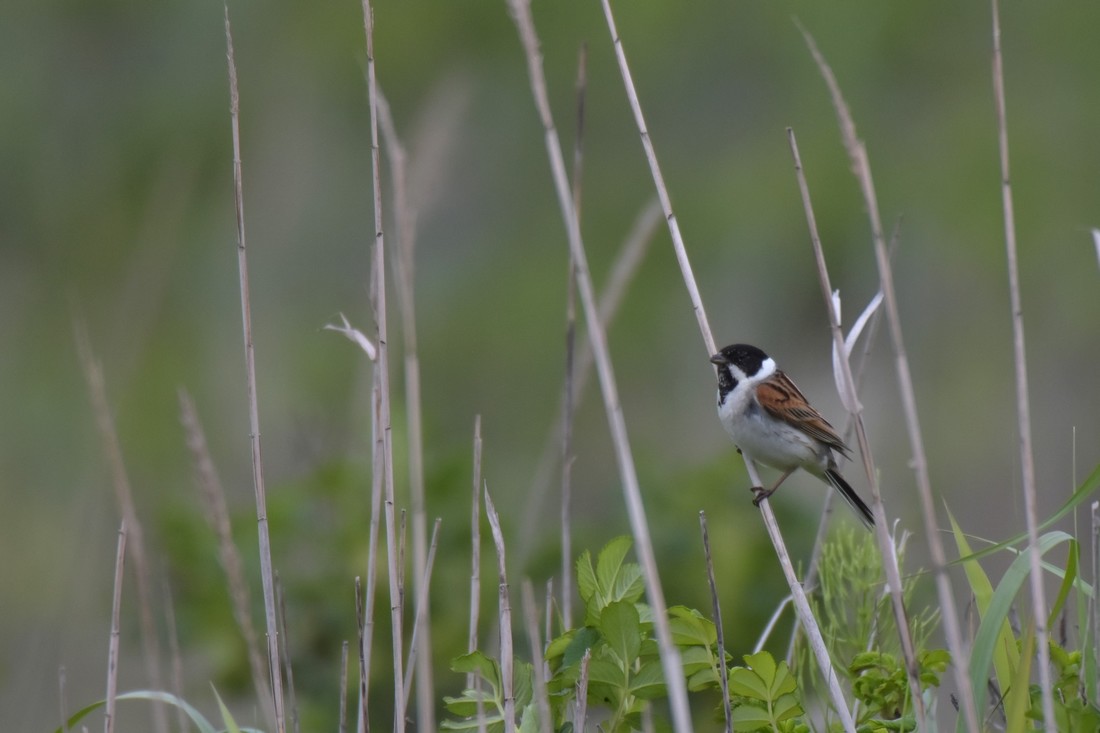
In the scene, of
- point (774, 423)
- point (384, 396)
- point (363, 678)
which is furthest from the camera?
point (774, 423)

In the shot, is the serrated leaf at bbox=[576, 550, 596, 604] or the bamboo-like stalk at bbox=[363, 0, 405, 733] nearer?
the serrated leaf at bbox=[576, 550, 596, 604]

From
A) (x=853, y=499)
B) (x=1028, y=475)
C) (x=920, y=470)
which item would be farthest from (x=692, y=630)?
(x=853, y=499)

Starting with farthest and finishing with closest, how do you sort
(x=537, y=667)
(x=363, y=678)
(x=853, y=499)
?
(x=853, y=499) < (x=363, y=678) < (x=537, y=667)

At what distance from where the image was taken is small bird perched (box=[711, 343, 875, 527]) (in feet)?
11.5

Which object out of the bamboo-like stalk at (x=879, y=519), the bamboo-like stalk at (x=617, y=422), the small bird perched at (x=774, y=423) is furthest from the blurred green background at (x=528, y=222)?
the bamboo-like stalk at (x=617, y=422)

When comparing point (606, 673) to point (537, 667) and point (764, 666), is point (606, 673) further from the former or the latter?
point (764, 666)

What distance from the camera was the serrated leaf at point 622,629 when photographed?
5.48 feet

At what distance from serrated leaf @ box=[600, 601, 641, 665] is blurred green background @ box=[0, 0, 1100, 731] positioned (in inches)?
280

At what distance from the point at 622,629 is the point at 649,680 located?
0.10m

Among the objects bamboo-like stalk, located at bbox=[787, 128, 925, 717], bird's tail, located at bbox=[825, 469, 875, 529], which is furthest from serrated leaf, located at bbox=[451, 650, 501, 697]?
bird's tail, located at bbox=[825, 469, 875, 529]

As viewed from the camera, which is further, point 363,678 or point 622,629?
point 363,678

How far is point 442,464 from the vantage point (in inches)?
153

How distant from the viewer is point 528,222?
35.2 feet

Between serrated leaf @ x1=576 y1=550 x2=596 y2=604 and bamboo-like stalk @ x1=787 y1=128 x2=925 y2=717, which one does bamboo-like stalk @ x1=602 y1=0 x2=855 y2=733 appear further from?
serrated leaf @ x1=576 y1=550 x2=596 y2=604
